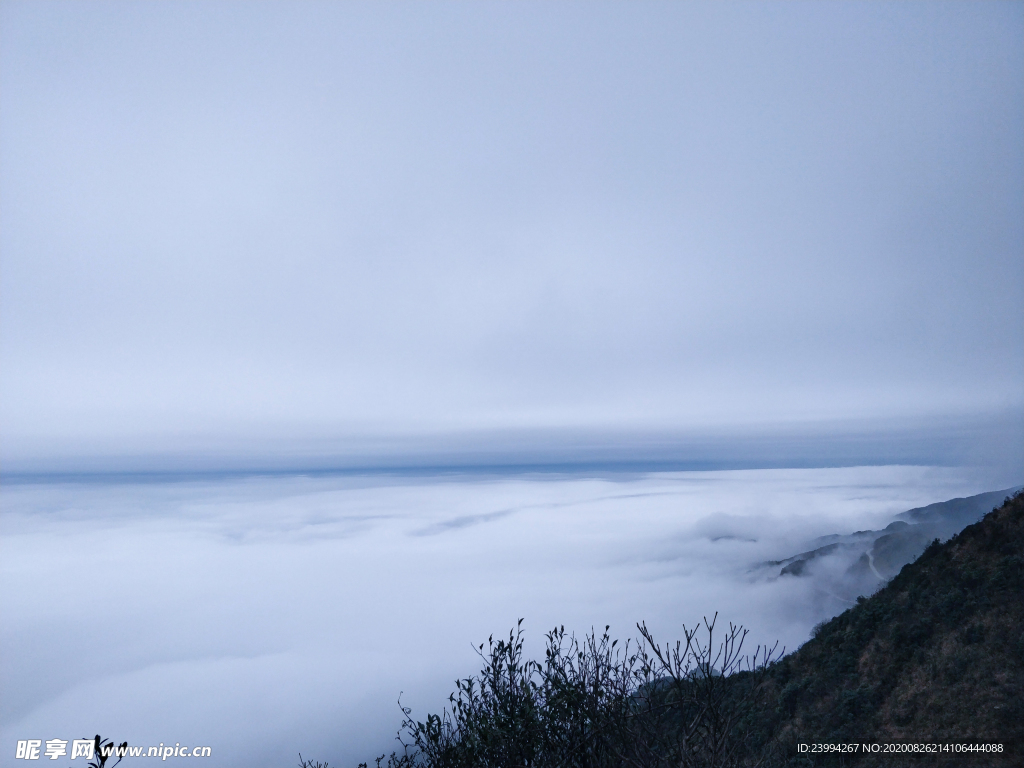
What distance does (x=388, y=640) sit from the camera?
105625 millimetres

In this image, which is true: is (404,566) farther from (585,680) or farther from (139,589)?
(585,680)

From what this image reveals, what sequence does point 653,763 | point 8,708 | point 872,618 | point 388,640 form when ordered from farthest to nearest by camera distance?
point 388,640 → point 8,708 → point 872,618 → point 653,763

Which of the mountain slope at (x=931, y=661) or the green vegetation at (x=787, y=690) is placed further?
the mountain slope at (x=931, y=661)

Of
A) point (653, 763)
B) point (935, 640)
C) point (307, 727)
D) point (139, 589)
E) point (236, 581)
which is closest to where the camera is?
point (653, 763)

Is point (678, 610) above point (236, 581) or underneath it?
above

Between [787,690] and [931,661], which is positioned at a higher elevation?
[931,661]

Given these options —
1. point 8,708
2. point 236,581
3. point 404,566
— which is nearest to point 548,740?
point 8,708

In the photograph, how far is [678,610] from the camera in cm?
6812

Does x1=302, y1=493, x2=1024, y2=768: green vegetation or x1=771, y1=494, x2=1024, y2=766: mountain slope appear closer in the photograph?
x1=302, y1=493, x2=1024, y2=768: green vegetation

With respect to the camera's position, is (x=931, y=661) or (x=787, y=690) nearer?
(x=931, y=661)

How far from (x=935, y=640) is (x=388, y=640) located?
103m

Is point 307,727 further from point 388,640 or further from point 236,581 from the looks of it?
point 236,581

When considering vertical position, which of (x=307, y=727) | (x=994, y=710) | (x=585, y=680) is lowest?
(x=307, y=727)

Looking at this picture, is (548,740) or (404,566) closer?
(548,740)
